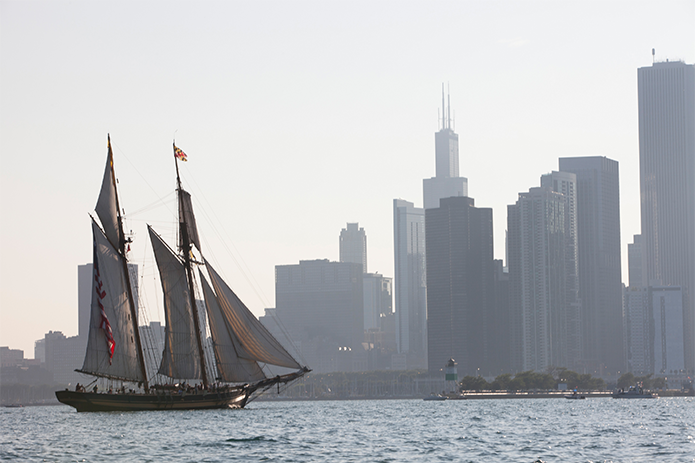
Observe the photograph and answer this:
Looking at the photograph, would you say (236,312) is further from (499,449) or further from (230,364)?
(499,449)

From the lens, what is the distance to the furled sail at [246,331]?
9906 cm

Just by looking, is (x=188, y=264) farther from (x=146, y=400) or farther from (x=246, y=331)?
(x=146, y=400)

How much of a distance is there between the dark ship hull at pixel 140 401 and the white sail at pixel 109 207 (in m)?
13.7

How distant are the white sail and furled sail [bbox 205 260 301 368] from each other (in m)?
8.68

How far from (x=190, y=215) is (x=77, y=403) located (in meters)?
20.7

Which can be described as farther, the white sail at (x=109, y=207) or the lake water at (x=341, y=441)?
the white sail at (x=109, y=207)

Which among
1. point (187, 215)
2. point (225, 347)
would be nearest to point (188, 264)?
point (187, 215)

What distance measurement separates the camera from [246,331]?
101 m

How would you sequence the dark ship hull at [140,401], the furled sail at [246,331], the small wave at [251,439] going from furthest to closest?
the furled sail at [246,331] < the dark ship hull at [140,401] < the small wave at [251,439]

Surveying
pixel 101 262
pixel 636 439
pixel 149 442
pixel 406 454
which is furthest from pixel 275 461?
pixel 101 262

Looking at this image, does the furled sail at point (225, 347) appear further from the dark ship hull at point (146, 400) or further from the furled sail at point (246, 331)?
the dark ship hull at point (146, 400)

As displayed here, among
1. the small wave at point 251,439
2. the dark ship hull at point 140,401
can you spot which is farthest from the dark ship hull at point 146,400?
the small wave at point 251,439

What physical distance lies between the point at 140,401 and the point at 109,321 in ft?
27.6

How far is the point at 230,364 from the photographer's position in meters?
102
